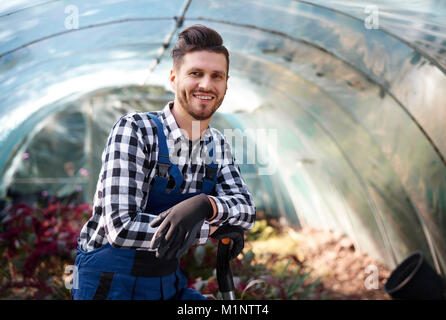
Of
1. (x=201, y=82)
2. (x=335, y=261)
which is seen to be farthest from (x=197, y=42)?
(x=335, y=261)

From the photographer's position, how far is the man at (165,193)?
130 centimetres

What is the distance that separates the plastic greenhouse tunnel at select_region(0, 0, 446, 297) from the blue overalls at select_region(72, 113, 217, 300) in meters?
2.05

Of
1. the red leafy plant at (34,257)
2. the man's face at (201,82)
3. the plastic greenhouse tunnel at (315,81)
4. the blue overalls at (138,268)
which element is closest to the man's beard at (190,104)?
the man's face at (201,82)

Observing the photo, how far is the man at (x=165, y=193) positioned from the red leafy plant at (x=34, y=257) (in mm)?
2407

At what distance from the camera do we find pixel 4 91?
407cm

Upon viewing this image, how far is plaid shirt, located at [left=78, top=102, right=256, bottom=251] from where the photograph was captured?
1.32 metres

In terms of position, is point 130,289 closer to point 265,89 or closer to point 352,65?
point 352,65

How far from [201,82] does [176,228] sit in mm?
607

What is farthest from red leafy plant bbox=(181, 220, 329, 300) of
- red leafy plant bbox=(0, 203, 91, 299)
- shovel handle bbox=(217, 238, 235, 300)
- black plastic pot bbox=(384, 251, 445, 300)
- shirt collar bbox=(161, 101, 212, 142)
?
shirt collar bbox=(161, 101, 212, 142)

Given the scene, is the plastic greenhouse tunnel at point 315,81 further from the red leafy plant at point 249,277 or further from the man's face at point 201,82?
the man's face at point 201,82

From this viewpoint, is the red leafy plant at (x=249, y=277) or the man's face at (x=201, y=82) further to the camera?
the red leafy plant at (x=249, y=277)
